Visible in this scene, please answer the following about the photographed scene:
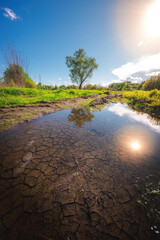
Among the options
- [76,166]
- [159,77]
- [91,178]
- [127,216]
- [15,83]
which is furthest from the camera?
[159,77]

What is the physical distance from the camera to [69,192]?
1866 mm

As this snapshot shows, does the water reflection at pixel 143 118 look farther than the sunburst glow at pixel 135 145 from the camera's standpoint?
Yes

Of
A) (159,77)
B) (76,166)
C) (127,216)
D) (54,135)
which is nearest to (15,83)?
(54,135)

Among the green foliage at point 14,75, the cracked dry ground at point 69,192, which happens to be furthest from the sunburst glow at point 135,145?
the green foliage at point 14,75

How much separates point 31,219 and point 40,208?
0.57ft

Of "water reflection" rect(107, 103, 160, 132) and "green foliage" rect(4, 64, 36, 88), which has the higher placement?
"green foliage" rect(4, 64, 36, 88)

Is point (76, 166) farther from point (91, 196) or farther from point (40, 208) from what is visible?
point (40, 208)

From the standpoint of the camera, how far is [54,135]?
12.8 ft

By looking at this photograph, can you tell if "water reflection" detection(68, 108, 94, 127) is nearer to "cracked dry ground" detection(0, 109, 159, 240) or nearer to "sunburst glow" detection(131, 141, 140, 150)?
"cracked dry ground" detection(0, 109, 159, 240)

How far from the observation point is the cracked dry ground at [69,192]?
1371 millimetres

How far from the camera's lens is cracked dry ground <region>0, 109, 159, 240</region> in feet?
4.50

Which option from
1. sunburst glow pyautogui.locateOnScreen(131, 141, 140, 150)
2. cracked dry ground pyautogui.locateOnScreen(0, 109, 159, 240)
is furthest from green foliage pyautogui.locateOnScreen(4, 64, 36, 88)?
sunburst glow pyautogui.locateOnScreen(131, 141, 140, 150)

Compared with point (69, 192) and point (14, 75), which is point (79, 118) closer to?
point (69, 192)

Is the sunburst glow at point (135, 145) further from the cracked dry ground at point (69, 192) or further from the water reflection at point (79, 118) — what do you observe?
the water reflection at point (79, 118)
